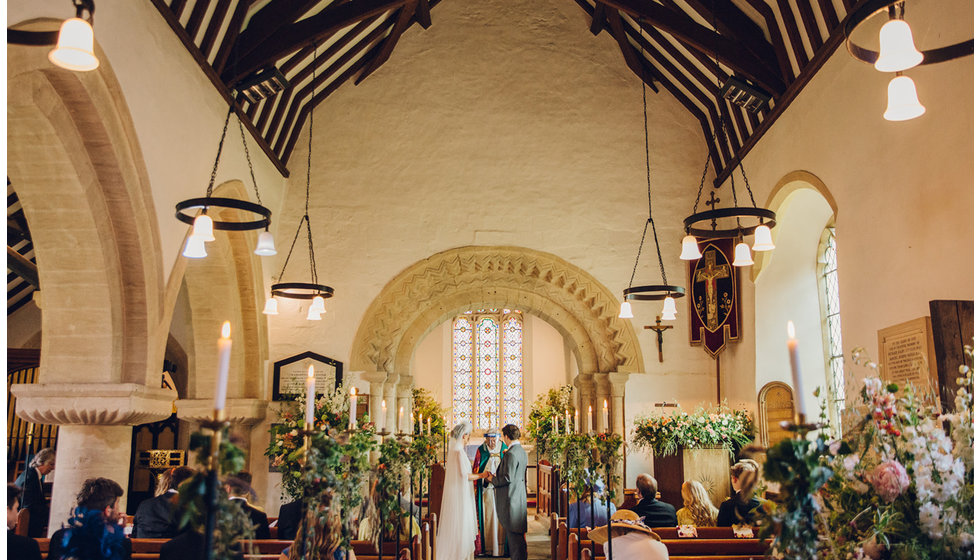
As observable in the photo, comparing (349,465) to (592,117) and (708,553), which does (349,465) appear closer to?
(708,553)

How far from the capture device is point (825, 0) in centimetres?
559

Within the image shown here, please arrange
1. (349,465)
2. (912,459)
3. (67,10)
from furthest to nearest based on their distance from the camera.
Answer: (67,10)
(349,465)
(912,459)

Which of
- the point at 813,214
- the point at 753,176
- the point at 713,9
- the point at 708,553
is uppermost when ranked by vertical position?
the point at 713,9

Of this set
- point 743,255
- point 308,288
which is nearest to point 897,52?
point 743,255

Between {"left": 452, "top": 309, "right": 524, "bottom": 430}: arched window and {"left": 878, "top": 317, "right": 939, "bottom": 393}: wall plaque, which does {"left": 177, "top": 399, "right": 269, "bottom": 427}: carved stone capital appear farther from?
{"left": 452, "top": 309, "right": 524, "bottom": 430}: arched window

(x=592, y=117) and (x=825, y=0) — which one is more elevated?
(x=592, y=117)

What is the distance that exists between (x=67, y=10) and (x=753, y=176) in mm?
6193

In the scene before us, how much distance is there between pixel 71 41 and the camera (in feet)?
9.14

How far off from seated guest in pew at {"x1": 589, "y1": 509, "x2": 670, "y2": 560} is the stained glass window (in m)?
4.23

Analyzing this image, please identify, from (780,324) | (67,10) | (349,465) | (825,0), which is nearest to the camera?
(349,465)

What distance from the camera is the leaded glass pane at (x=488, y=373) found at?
49.7 feet

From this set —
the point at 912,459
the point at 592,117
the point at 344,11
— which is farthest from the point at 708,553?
the point at 592,117

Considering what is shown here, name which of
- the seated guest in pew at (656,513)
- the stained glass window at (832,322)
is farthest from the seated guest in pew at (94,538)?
the stained glass window at (832,322)

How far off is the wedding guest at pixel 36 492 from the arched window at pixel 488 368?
8828 mm
